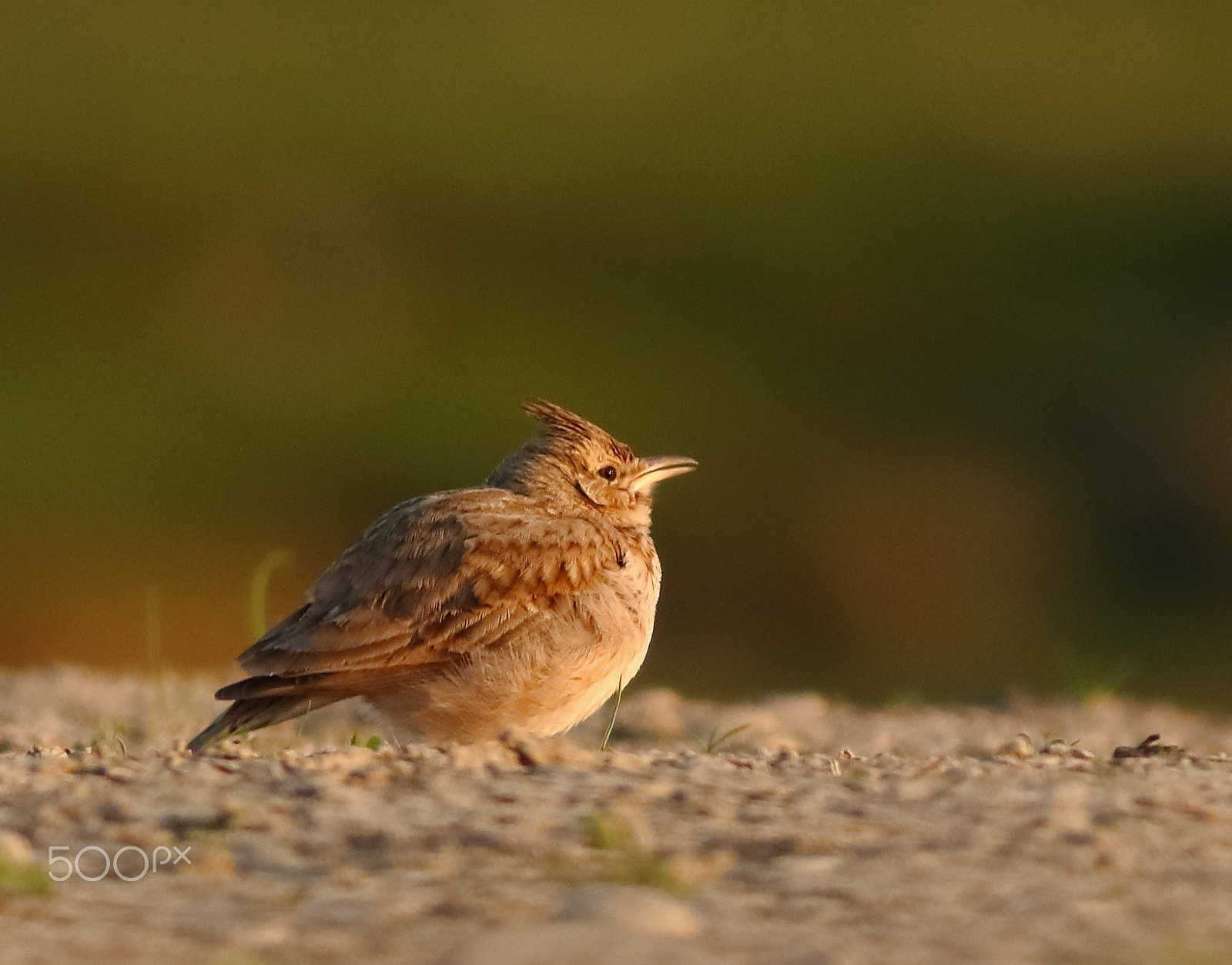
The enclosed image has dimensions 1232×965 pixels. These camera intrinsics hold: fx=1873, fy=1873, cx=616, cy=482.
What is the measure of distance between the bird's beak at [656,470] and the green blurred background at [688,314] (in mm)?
4599

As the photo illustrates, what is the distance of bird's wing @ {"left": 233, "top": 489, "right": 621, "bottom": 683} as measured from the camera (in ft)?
18.1

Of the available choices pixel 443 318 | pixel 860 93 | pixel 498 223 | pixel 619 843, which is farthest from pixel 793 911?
pixel 860 93

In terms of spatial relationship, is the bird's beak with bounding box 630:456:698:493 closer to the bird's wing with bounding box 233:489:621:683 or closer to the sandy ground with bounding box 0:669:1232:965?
the bird's wing with bounding box 233:489:621:683

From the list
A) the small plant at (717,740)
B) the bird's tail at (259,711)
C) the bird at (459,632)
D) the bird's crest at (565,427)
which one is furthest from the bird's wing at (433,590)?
the bird's crest at (565,427)

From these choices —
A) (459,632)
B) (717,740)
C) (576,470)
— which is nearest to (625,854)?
(459,632)

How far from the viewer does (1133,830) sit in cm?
375

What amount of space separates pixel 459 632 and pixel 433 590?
0.53 ft

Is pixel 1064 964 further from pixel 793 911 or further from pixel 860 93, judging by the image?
pixel 860 93

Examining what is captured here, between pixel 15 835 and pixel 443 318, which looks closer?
pixel 15 835

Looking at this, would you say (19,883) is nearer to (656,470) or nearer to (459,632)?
(459,632)

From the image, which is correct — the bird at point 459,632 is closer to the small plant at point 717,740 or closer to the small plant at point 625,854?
the small plant at point 717,740

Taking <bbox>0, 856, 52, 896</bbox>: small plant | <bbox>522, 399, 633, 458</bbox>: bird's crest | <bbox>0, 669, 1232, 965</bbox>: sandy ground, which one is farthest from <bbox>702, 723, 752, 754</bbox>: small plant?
<bbox>0, 856, 52, 896</bbox>: small plant

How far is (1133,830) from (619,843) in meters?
1.04

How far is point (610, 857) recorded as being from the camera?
3549 mm
